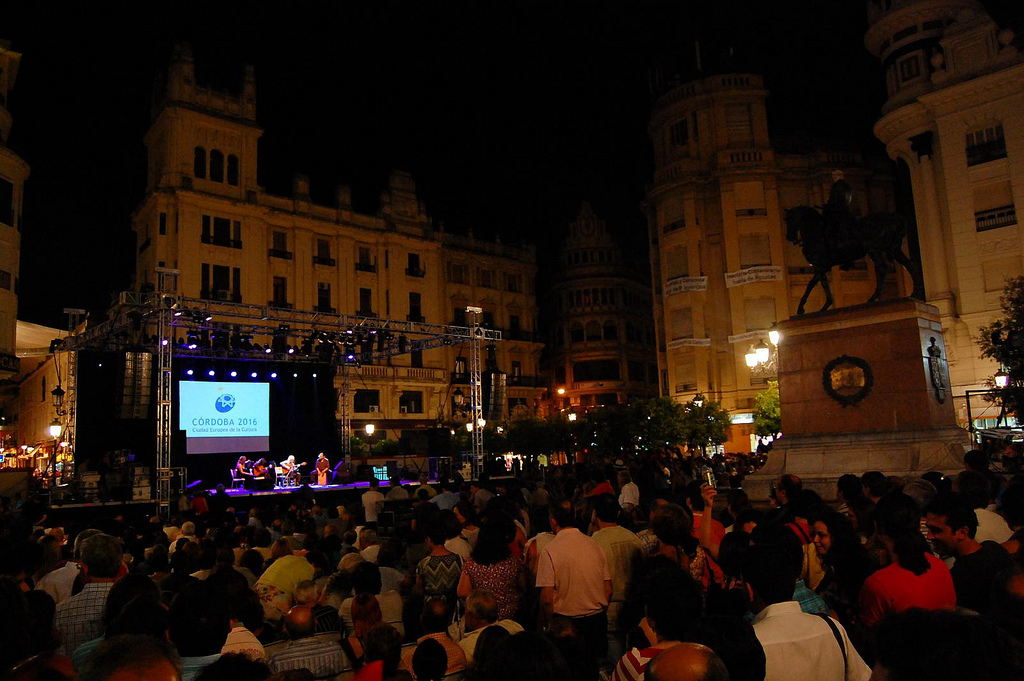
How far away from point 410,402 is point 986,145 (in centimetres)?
3161

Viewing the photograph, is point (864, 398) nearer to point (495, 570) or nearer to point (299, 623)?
point (495, 570)

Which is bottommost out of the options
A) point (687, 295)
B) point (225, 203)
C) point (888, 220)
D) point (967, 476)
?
point (967, 476)

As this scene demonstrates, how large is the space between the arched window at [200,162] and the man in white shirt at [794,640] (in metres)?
40.8

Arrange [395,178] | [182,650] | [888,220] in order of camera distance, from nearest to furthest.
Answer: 1. [182,650]
2. [888,220]
3. [395,178]

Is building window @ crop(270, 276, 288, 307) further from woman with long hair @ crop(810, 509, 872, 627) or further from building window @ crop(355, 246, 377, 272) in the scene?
woman with long hair @ crop(810, 509, 872, 627)

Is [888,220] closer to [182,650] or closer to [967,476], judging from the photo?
[967,476]

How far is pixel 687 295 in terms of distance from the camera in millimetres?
43969

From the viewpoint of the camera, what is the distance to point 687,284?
143 ft

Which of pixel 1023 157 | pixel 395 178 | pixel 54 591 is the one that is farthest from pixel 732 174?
pixel 54 591

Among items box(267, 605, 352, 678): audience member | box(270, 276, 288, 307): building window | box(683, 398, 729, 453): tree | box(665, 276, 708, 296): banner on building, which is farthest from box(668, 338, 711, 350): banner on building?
box(267, 605, 352, 678): audience member

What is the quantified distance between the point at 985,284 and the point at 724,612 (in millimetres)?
32764

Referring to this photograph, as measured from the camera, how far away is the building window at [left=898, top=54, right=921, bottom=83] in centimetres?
3381

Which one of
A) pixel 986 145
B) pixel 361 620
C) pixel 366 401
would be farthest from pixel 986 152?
pixel 361 620

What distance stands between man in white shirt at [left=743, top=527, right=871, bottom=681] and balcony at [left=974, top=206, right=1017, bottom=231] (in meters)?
33.4
